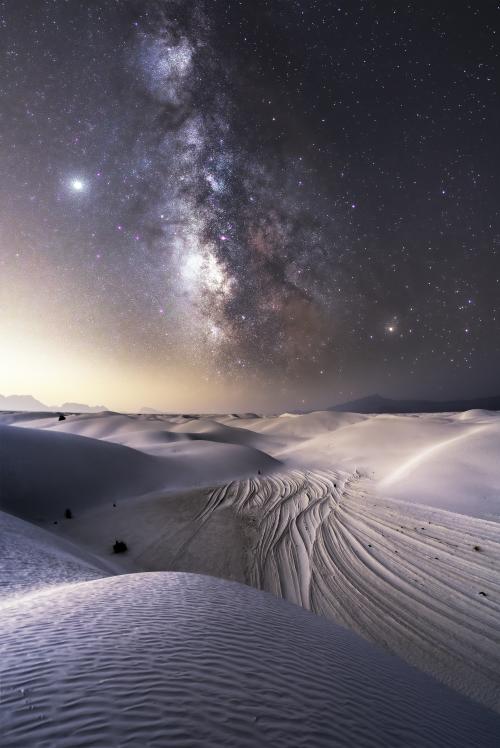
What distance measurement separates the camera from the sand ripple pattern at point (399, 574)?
4.26 metres

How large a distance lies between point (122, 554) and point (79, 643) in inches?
270

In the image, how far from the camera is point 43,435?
1611 cm

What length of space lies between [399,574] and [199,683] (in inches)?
231

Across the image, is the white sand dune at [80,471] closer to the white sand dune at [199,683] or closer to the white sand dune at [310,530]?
the white sand dune at [310,530]

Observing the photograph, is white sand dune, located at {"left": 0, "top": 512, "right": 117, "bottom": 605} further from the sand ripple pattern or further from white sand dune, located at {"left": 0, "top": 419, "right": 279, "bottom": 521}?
white sand dune, located at {"left": 0, "top": 419, "right": 279, "bottom": 521}

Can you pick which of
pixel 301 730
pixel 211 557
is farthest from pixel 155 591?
pixel 211 557

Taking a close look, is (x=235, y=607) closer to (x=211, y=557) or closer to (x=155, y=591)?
(x=155, y=591)

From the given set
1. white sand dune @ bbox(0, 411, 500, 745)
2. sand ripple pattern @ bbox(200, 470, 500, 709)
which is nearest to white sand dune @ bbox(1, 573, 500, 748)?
sand ripple pattern @ bbox(200, 470, 500, 709)

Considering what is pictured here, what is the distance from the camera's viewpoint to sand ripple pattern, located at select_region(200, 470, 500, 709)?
14.0ft

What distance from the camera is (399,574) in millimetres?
6199

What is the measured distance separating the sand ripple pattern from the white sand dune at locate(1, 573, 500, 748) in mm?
1169

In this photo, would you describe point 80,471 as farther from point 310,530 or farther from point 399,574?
point 399,574

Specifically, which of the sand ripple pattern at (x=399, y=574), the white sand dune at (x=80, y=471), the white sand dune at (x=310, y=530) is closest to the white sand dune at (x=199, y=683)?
the sand ripple pattern at (x=399, y=574)

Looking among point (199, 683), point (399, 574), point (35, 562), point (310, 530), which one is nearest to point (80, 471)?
point (35, 562)
